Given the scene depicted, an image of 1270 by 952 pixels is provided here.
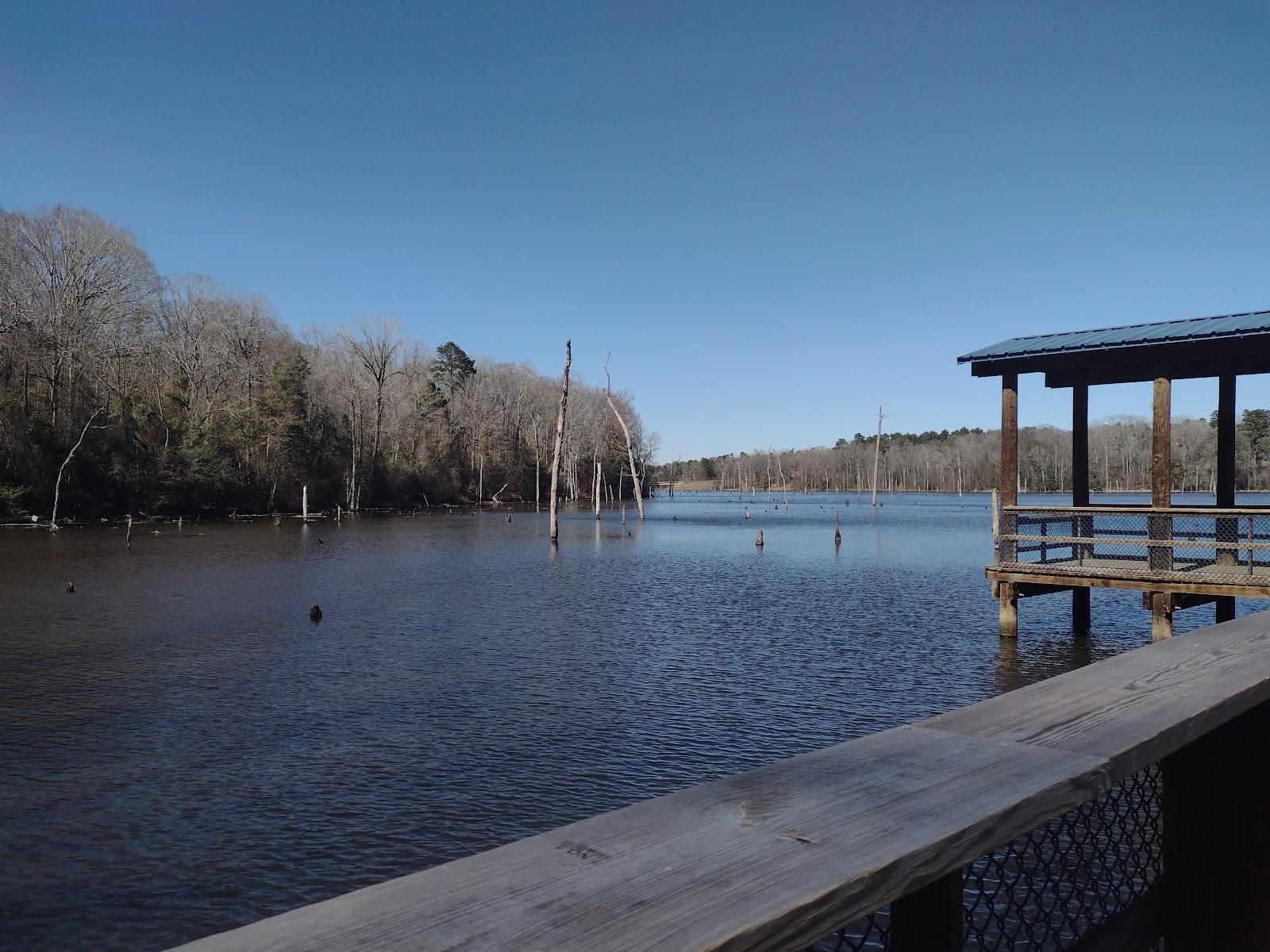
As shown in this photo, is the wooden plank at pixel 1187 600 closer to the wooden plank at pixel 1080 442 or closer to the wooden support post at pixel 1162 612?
the wooden support post at pixel 1162 612

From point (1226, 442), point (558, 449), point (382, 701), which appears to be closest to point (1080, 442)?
point (1226, 442)

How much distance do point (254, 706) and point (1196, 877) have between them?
37.7 feet

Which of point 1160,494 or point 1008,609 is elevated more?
point 1160,494

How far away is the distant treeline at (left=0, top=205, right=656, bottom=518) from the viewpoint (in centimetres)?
4550

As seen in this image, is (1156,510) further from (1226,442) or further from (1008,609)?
(1226,442)

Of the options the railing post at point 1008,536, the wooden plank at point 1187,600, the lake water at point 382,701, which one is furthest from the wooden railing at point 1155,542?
the lake water at point 382,701

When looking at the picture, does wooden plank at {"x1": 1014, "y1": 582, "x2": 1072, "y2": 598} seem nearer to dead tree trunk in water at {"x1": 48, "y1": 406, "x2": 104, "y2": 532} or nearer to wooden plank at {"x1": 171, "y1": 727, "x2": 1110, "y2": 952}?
wooden plank at {"x1": 171, "y1": 727, "x2": 1110, "y2": 952}

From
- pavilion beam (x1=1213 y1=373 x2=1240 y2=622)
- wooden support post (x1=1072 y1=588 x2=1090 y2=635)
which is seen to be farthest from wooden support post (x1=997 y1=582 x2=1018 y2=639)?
pavilion beam (x1=1213 y1=373 x2=1240 y2=622)

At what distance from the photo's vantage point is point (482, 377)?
101 metres

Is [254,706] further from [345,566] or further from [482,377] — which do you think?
[482,377]

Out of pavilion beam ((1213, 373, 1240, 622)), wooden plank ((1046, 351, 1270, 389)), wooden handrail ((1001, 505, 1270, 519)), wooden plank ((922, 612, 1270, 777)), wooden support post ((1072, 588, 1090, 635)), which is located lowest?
wooden support post ((1072, 588, 1090, 635))

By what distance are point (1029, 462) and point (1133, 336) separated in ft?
438

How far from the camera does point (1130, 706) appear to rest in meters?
2.03

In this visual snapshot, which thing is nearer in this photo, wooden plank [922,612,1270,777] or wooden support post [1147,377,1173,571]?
wooden plank [922,612,1270,777]
